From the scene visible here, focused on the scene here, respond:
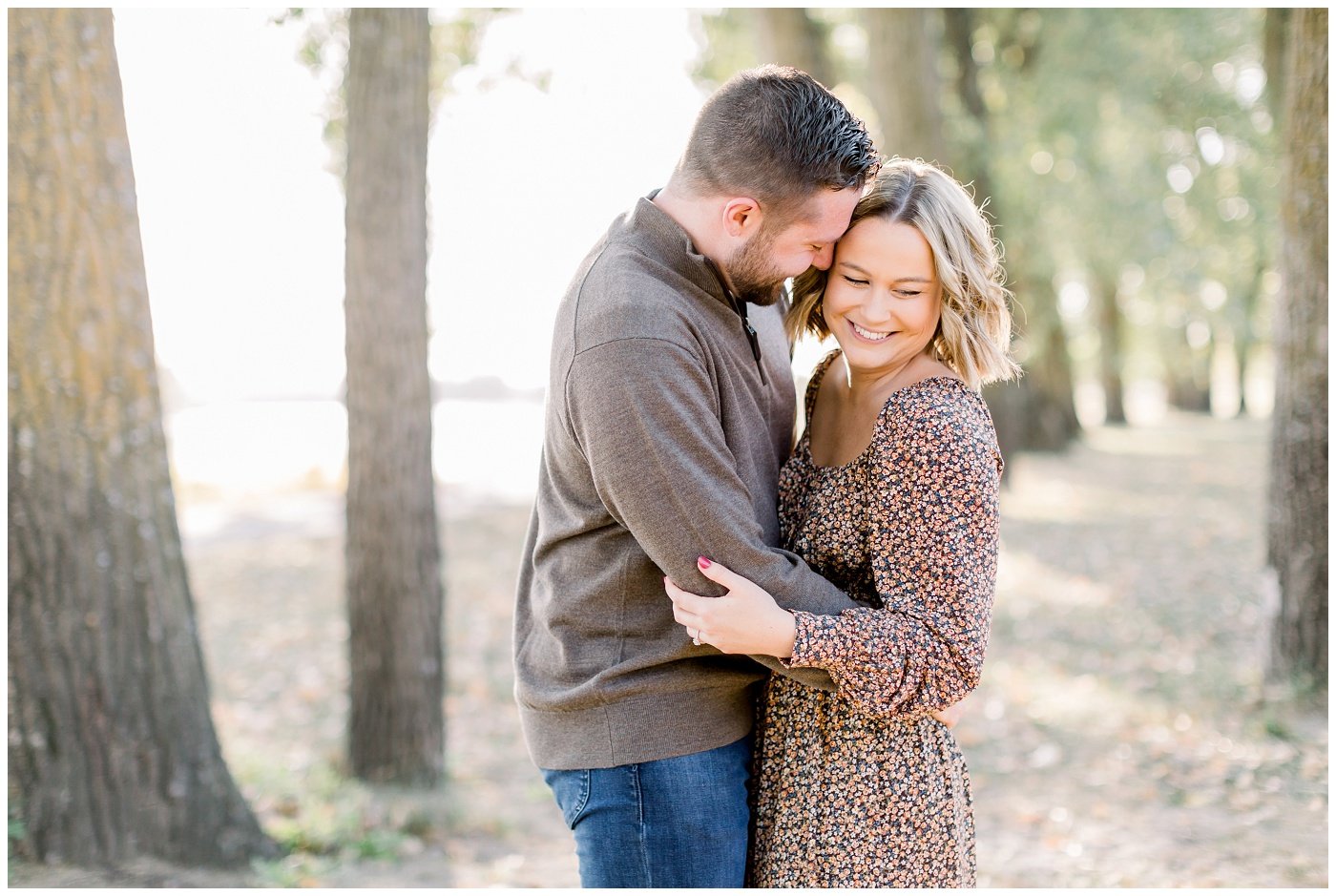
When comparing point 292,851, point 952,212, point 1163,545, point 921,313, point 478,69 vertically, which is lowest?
point 1163,545

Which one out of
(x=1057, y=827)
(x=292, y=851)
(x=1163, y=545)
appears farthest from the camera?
(x=1163, y=545)

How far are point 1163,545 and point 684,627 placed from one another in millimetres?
9965

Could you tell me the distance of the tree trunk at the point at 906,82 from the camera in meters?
10.4

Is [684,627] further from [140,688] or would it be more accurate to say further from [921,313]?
[140,688]

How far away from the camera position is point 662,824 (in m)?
2.26

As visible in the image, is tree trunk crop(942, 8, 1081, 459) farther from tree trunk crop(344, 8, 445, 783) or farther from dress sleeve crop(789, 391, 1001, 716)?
dress sleeve crop(789, 391, 1001, 716)

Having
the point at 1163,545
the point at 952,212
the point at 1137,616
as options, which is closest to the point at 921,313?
the point at 952,212

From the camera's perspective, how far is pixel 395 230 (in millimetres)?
5133

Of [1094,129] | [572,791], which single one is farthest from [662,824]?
[1094,129]

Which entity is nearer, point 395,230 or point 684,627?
point 684,627

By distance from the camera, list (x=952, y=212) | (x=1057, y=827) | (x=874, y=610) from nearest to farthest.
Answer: (x=874, y=610) → (x=952, y=212) → (x=1057, y=827)

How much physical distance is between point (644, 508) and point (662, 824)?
2.15 feet

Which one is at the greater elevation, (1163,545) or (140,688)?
(140,688)

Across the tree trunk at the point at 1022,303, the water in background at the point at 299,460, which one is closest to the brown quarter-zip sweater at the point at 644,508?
the water in background at the point at 299,460
